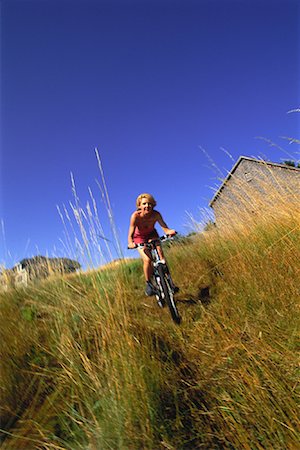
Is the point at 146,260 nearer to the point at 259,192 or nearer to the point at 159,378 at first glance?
the point at 259,192

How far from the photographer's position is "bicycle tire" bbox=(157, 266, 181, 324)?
3.32 m

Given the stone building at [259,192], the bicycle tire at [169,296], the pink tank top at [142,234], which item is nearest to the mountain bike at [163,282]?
the bicycle tire at [169,296]

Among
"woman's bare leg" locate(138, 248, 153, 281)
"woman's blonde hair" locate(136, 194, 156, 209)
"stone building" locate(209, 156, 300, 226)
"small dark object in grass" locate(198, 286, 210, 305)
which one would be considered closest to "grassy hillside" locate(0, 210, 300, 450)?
"stone building" locate(209, 156, 300, 226)

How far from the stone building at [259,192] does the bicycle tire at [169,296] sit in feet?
4.20

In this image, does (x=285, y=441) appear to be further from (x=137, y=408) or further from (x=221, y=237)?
(x=221, y=237)

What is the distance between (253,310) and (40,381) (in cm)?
160

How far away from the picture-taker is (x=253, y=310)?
2139mm

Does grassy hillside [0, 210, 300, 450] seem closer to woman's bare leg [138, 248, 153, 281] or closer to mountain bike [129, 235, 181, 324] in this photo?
mountain bike [129, 235, 181, 324]

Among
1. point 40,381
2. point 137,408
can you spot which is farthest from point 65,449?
point 40,381

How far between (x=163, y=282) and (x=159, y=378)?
2.12m

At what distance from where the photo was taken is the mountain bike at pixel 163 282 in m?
3.39

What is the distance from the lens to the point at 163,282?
3.70m

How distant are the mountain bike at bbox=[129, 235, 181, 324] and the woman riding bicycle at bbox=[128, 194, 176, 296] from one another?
0.29 feet

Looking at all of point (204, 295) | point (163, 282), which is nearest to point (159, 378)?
point (163, 282)
